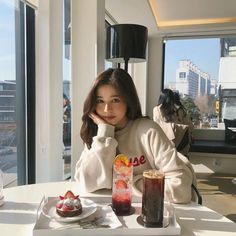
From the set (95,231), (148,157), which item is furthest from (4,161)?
(95,231)

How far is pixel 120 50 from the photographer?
86.4 inches

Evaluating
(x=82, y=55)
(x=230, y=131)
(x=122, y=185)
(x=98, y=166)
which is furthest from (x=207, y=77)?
(x=122, y=185)

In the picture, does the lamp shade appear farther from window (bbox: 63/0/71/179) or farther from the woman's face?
the woman's face

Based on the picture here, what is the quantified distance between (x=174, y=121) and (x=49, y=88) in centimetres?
199

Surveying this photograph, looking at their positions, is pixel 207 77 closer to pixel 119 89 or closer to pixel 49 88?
pixel 49 88

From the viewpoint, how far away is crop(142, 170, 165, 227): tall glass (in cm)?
88

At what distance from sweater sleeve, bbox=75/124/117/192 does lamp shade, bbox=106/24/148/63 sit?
1.10 metres

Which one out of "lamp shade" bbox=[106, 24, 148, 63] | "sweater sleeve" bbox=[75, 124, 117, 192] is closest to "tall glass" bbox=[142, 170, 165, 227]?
"sweater sleeve" bbox=[75, 124, 117, 192]

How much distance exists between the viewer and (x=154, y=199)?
888mm

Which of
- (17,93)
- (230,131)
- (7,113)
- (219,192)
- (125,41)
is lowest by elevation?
(219,192)

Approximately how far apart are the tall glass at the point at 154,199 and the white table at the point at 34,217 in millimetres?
104

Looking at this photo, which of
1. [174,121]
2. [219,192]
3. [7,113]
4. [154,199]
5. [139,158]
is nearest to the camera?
[154,199]

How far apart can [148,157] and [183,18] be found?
3372mm

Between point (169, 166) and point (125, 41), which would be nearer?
point (169, 166)
